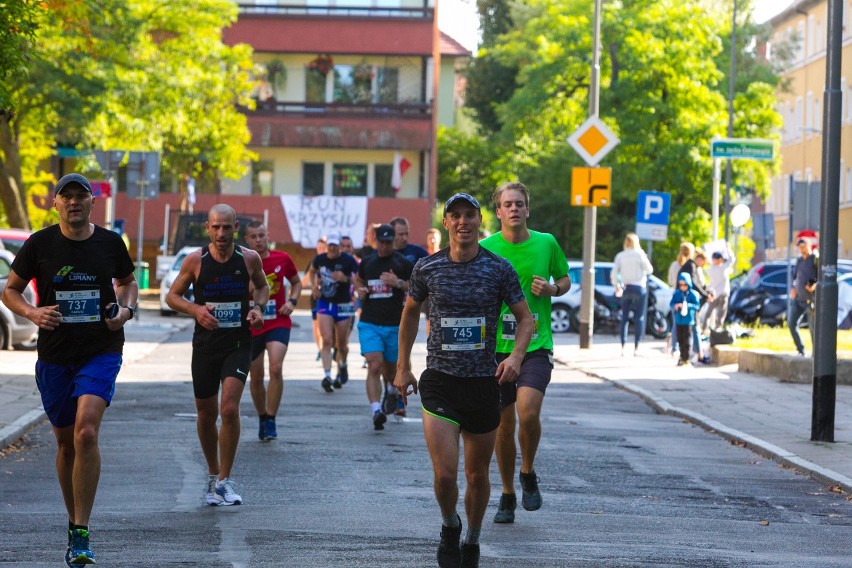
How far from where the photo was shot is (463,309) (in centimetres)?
793

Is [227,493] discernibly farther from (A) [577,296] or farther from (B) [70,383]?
(A) [577,296]

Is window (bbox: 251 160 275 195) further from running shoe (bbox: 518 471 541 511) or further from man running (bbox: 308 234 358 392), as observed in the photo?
running shoe (bbox: 518 471 541 511)

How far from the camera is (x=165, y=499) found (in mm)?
10375

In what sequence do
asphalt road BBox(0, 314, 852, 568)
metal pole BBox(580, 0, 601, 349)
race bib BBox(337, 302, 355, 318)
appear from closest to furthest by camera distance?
asphalt road BBox(0, 314, 852, 568)
race bib BBox(337, 302, 355, 318)
metal pole BBox(580, 0, 601, 349)

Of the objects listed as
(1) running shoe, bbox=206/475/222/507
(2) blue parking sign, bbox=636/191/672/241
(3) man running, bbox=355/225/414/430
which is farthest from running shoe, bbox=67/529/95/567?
(2) blue parking sign, bbox=636/191/672/241

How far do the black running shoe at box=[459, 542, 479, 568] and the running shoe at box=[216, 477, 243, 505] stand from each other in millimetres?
2599

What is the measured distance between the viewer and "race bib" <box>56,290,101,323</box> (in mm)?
8312

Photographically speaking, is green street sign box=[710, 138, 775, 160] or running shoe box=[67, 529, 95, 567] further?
green street sign box=[710, 138, 775, 160]

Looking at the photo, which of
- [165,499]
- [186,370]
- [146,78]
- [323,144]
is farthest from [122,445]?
[323,144]

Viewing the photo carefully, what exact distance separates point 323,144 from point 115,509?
54650 mm

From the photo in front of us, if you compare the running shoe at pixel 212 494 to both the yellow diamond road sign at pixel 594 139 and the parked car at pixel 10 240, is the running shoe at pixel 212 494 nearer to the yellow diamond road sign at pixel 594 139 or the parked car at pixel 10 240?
the parked car at pixel 10 240

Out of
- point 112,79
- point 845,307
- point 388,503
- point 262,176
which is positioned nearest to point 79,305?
point 388,503

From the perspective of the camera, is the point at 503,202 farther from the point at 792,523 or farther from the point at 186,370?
the point at 186,370

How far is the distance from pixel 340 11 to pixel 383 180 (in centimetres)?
667
